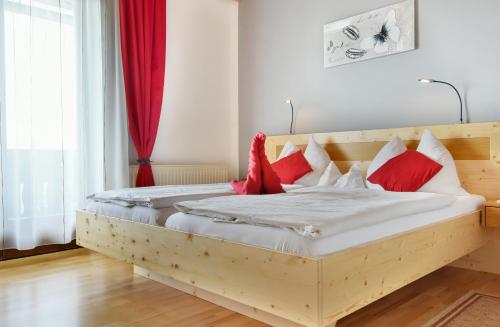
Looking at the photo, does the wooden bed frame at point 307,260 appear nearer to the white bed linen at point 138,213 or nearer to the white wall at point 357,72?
the white bed linen at point 138,213

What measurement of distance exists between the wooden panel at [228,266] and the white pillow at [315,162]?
5.97 feet

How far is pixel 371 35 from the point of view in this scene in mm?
3773

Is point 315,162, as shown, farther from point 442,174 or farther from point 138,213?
point 138,213

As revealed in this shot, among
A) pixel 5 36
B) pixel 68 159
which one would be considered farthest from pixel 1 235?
pixel 5 36

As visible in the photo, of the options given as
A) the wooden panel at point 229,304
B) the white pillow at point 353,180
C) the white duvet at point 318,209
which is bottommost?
the wooden panel at point 229,304

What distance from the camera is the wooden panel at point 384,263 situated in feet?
5.36

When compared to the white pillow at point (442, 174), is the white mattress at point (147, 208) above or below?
below

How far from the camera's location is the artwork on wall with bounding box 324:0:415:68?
139 inches

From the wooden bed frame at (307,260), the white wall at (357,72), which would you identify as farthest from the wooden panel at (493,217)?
the white wall at (357,72)

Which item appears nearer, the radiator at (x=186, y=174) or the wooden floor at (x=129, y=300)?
the wooden floor at (x=129, y=300)

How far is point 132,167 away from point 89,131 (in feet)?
1.86

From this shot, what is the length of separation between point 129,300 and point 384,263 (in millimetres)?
1465

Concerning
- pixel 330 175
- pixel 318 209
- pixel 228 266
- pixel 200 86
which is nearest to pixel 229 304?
pixel 228 266

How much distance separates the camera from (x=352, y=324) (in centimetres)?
Result: 202
